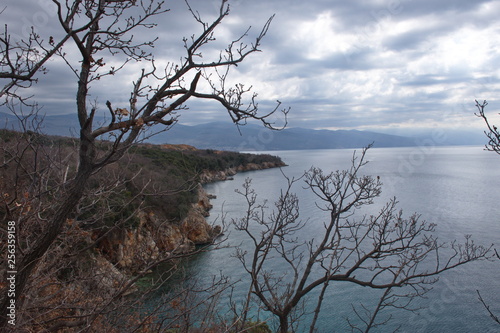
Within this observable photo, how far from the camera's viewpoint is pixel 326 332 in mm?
13703

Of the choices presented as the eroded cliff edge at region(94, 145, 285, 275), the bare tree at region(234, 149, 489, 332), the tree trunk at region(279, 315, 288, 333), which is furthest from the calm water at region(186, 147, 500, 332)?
the tree trunk at region(279, 315, 288, 333)

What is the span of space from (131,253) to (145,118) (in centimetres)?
1795

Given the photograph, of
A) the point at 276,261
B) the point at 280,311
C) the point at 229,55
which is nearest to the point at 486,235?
the point at 276,261

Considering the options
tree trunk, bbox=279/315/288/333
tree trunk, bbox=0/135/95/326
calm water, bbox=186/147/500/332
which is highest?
tree trunk, bbox=0/135/95/326

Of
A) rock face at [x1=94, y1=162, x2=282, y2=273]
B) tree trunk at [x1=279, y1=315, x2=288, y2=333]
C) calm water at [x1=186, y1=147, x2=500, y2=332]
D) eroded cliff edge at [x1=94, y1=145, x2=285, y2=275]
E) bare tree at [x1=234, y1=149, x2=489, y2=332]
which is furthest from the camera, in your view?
rock face at [x1=94, y1=162, x2=282, y2=273]

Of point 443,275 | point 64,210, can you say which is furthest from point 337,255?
point 64,210

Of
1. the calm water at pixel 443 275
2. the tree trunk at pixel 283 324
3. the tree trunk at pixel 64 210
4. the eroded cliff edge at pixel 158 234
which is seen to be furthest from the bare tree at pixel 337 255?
→ the tree trunk at pixel 64 210

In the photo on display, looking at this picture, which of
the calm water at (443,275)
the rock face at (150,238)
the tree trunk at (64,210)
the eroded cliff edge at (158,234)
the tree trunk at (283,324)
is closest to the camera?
the tree trunk at (64,210)

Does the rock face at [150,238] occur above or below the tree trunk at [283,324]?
below

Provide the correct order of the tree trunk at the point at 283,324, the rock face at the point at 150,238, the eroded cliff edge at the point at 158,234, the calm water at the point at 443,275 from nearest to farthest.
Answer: the tree trunk at the point at 283,324
the calm water at the point at 443,275
the eroded cliff edge at the point at 158,234
the rock face at the point at 150,238

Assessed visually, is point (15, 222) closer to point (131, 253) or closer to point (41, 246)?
point (41, 246)

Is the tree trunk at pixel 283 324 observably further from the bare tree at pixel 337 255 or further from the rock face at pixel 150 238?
the rock face at pixel 150 238

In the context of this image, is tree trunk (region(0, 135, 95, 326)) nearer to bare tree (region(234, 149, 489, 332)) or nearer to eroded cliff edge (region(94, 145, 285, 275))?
eroded cliff edge (region(94, 145, 285, 275))

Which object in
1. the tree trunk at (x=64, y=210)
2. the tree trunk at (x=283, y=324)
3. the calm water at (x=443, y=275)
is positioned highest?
the tree trunk at (x=64, y=210)
